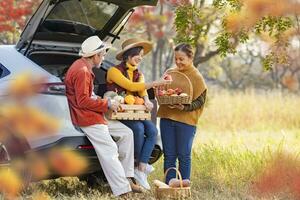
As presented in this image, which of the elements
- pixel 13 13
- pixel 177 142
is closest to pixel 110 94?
pixel 177 142

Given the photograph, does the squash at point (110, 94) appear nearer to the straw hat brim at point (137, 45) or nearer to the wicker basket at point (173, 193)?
the straw hat brim at point (137, 45)

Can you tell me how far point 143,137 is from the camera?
284 inches

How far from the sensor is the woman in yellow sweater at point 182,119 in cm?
739

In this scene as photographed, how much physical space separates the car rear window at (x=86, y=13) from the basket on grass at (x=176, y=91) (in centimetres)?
84

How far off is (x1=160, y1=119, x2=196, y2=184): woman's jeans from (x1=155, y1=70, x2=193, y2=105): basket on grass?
10.6 inches

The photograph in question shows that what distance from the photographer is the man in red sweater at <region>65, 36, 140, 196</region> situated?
22.4 feet

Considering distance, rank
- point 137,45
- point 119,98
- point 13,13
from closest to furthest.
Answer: point 119,98 < point 137,45 < point 13,13

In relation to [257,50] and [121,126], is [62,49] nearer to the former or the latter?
[121,126]

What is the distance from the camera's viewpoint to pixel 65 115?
22.3ft

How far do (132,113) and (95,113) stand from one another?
34 cm

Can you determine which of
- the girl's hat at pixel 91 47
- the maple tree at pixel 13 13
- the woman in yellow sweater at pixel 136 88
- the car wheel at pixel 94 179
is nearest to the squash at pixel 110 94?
the woman in yellow sweater at pixel 136 88

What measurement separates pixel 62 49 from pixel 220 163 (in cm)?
240

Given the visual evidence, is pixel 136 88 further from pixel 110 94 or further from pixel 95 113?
pixel 95 113

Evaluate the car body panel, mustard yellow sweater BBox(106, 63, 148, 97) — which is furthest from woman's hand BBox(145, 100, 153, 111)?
the car body panel
